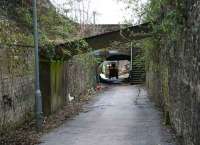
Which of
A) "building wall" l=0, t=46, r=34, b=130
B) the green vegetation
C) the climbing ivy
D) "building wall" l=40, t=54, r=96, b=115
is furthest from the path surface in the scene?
the green vegetation

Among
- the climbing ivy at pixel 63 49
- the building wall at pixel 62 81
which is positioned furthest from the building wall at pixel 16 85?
the building wall at pixel 62 81

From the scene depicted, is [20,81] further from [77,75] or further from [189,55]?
[77,75]

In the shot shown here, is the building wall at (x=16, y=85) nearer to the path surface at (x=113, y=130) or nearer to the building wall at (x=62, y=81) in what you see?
the path surface at (x=113, y=130)

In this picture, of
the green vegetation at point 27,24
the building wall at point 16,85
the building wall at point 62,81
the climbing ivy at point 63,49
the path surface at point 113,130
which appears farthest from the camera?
the building wall at point 62,81

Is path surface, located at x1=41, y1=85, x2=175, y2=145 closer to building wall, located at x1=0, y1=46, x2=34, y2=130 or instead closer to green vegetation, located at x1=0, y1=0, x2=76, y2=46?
building wall, located at x1=0, y1=46, x2=34, y2=130

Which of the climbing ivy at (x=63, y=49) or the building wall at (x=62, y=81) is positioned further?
the building wall at (x=62, y=81)

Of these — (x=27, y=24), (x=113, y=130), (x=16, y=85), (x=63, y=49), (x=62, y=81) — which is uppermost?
(x=27, y=24)

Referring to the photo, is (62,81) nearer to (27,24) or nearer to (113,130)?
(27,24)

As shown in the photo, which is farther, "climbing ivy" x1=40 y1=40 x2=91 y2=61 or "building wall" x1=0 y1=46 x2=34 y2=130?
"climbing ivy" x1=40 y1=40 x2=91 y2=61

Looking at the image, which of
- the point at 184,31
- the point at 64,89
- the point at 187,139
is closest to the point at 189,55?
the point at 184,31

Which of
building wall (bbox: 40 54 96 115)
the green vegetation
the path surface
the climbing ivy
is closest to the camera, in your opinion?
the path surface

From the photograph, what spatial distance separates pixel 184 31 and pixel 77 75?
20284 mm

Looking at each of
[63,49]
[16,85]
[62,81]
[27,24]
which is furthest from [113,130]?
[62,81]

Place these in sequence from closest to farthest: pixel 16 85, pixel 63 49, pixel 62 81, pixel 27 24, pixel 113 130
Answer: pixel 113 130 → pixel 16 85 → pixel 63 49 → pixel 27 24 → pixel 62 81
